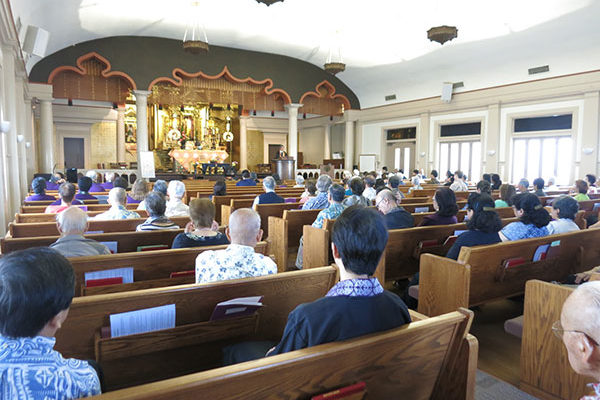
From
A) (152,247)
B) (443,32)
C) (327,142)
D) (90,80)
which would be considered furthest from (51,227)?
(327,142)

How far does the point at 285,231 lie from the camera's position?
450 cm

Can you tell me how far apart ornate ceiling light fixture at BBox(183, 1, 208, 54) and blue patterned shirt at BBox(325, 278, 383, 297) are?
10742mm

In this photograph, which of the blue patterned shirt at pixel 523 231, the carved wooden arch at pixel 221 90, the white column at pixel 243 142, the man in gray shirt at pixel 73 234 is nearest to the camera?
the man in gray shirt at pixel 73 234

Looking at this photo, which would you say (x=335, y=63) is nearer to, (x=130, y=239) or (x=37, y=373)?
(x=130, y=239)

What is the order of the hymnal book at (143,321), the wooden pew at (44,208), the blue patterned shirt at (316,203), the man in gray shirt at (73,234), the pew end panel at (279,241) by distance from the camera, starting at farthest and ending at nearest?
1. the blue patterned shirt at (316,203)
2. the wooden pew at (44,208)
3. the pew end panel at (279,241)
4. the man in gray shirt at (73,234)
5. the hymnal book at (143,321)

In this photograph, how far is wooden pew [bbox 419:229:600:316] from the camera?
2631 millimetres

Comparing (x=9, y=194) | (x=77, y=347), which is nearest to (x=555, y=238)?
(x=77, y=347)

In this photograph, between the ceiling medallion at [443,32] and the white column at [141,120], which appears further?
the white column at [141,120]

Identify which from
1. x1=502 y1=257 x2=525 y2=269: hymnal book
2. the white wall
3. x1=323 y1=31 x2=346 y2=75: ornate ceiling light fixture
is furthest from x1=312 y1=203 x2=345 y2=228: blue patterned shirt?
the white wall

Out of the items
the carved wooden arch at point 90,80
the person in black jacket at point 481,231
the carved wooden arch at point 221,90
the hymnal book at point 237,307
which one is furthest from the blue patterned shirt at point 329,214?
the carved wooden arch at point 221,90

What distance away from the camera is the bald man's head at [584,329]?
1012 mm

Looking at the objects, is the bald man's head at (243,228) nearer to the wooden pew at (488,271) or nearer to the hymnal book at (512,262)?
the wooden pew at (488,271)

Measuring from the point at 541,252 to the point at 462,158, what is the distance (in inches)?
477

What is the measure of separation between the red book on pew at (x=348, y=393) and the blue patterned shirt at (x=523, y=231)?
8.36 feet
